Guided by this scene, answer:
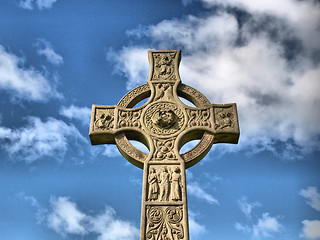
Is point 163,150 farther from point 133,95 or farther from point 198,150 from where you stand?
point 133,95

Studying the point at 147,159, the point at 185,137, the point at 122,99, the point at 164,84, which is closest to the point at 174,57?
the point at 164,84

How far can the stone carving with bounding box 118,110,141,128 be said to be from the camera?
630 cm

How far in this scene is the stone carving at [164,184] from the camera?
5.32 m

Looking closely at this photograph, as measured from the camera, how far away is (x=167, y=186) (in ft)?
17.8

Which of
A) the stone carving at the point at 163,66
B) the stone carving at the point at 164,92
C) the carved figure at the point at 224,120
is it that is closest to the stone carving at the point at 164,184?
the carved figure at the point at 224,120

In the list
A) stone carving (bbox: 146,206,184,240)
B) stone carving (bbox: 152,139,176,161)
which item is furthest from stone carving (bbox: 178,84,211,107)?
stone carving (bbox: 146,206,184,240)

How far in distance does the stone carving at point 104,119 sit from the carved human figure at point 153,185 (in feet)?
4.57

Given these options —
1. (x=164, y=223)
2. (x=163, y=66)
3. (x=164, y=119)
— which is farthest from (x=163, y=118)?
(x=164, y=223)

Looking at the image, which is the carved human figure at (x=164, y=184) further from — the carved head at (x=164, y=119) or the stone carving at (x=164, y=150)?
the carved head at (x=164, y=119)

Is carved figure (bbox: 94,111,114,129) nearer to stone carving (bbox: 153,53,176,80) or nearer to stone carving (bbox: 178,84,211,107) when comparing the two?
stone carving (bbox: 153,53,176,80)

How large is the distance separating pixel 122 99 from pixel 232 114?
231cm

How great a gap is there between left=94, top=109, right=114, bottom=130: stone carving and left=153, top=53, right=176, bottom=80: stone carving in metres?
1.29

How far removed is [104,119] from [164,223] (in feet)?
8.08

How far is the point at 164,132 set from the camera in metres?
6.12
